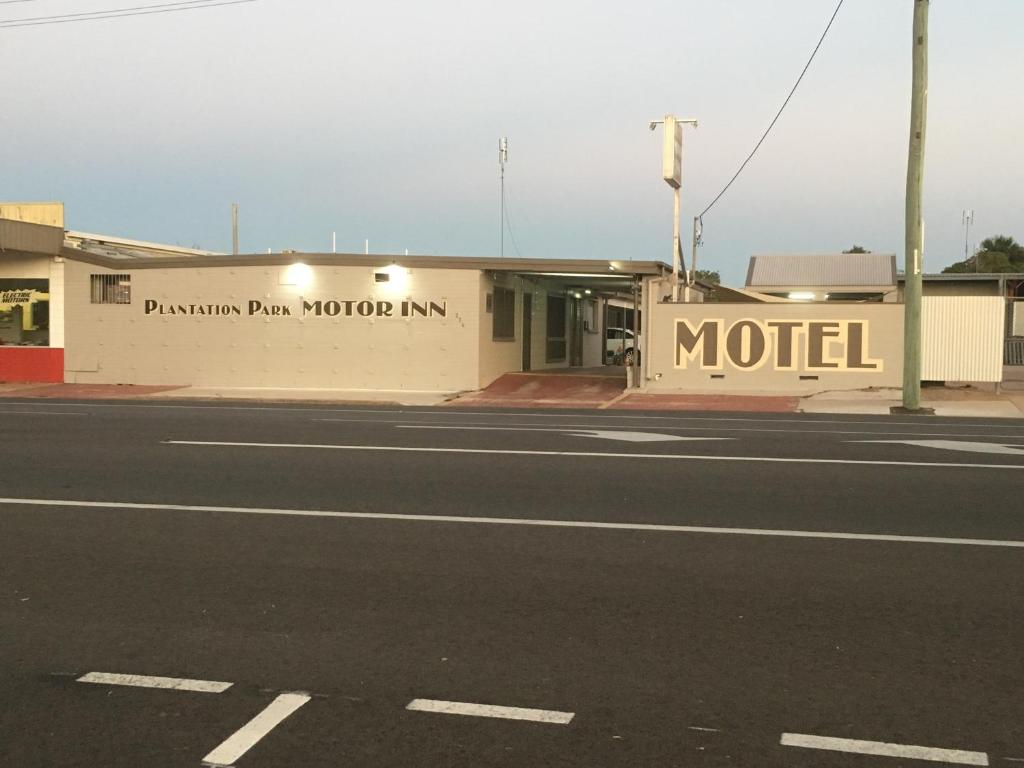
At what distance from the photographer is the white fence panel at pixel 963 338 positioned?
80.3ft

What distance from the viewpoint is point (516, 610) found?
621 centimetres

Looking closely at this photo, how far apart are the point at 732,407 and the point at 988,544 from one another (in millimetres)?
14594

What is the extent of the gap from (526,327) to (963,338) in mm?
12147

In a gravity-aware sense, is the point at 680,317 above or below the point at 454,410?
above

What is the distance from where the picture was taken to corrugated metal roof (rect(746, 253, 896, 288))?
61.6m

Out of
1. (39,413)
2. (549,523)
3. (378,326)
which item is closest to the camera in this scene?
(549,523)

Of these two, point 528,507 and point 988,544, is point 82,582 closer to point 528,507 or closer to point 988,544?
point 528,507

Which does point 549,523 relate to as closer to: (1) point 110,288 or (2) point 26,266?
(1) point 110,288

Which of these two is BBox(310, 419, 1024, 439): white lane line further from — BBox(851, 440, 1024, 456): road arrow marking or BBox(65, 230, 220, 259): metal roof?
BBox(65, 230, 220, 259): metal roof

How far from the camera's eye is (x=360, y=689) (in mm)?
4906

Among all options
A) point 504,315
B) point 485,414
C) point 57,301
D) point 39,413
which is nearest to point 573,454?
point 485,414

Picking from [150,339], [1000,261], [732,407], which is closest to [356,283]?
[150,339]

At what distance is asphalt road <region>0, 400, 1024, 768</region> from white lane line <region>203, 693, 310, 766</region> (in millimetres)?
14

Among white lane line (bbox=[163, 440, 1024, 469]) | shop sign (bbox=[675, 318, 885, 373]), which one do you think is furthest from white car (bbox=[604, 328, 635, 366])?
white lane line (bbox=[163, 440, 1024, 469])
